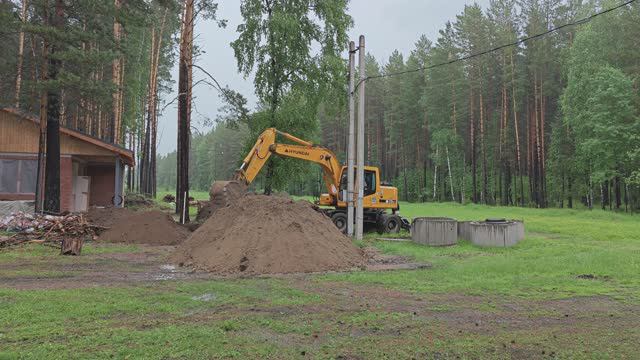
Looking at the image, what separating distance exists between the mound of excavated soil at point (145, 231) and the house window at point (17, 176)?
22.0ft

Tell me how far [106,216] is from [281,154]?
23.6 feet

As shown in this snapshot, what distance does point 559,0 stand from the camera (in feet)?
139

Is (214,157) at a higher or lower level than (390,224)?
higher

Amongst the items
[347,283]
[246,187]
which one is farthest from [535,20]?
[347,283]

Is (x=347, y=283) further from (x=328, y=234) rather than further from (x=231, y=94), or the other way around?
(x=231, y=94)

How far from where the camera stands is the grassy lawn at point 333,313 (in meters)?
5.09

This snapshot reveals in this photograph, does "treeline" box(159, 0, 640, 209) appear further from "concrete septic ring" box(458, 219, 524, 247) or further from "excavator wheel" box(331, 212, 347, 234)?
"concrete septic ring" box(458, 219, 524, 247)

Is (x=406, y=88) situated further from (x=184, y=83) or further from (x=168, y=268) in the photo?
(x=168, y=268)

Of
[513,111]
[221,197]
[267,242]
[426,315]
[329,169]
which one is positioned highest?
[513,111]

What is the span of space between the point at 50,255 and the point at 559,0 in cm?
4553

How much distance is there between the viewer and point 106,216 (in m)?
17.8

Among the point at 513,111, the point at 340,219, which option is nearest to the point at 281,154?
the point at 340,219

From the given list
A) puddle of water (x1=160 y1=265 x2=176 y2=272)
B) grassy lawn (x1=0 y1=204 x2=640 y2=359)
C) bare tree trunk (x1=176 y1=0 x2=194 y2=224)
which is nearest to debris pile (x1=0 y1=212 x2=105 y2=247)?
grassy lawn (x1=0 y1=204 x2=640 y2=359)

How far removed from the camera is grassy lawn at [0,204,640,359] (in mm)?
5086
